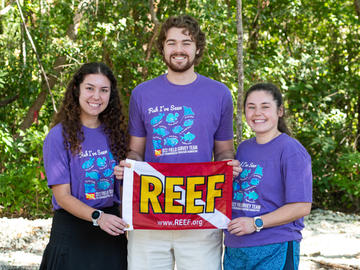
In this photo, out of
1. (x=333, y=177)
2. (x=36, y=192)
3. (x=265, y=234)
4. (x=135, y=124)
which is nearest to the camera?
(x=265, y=234)

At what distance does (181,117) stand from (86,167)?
0.62m

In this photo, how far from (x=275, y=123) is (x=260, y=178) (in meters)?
0.33

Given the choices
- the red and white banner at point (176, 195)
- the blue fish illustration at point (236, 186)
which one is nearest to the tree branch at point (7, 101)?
the red and white banner at point (176, 195)

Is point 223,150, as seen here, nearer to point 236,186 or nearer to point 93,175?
point 236,186

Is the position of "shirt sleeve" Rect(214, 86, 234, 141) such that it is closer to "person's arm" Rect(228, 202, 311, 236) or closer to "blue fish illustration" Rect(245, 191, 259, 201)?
"blue fish illustration" Rect(245, 191, 259, 201)

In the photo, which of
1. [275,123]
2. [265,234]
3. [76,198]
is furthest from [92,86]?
[265,234]

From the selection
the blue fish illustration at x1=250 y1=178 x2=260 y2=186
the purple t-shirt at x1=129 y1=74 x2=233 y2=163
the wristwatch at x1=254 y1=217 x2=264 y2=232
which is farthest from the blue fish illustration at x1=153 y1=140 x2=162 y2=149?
the wristwatch at x1=254 y1=217 x2=264 y2=232

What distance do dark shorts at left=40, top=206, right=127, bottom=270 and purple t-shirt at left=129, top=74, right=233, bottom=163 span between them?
52 centimetres

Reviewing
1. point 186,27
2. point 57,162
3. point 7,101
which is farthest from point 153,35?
point 57,162

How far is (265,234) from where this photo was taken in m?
2.51

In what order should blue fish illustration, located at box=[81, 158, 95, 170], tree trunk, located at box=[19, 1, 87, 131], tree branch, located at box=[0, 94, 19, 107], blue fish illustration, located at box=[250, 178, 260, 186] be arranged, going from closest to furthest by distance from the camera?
blue fish illustration, located at box=[250, 178, 260, 186] < blue fish illustration, located at box=[81, 158, 95, 170] < tree trunk, located at box=[19, 1, 87, 131] < tree branch, located at box=[0, 94, 19, 107]

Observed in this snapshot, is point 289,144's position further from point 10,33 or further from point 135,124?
point 10,33

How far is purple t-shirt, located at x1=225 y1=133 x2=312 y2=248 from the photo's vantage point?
247 cm

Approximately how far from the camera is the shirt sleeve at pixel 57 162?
8.53 feet
